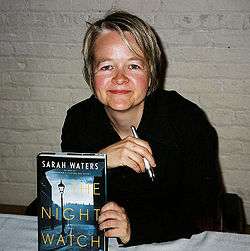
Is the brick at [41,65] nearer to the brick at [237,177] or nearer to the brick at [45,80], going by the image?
the brick at [45,80]

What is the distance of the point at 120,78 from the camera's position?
1052 mm

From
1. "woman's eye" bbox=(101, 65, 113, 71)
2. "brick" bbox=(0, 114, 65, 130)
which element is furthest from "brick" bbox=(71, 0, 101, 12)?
"woman's eye" bbox=(101, 65, 113, 71)

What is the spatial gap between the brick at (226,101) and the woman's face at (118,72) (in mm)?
759

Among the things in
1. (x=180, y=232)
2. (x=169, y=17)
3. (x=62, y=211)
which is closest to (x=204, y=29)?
(x=169, y=17)

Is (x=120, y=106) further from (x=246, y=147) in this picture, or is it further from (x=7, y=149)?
(x=7, y=149)

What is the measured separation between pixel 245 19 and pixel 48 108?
111 centimetres

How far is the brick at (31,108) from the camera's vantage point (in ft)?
6.43

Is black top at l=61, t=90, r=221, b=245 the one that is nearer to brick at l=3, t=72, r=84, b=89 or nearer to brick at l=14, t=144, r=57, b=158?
brick at l=3, t=72, r=84, b=89

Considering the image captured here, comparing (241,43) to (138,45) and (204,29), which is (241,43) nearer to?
(204,29)

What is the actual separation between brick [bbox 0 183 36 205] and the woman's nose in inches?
51.8

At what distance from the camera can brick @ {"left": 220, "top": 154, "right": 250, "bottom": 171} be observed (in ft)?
6.11

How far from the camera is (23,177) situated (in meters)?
2.15

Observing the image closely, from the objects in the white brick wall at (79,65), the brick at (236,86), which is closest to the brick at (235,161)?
the white brick wall at (79,65)

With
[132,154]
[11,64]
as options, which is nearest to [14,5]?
[11,64]
